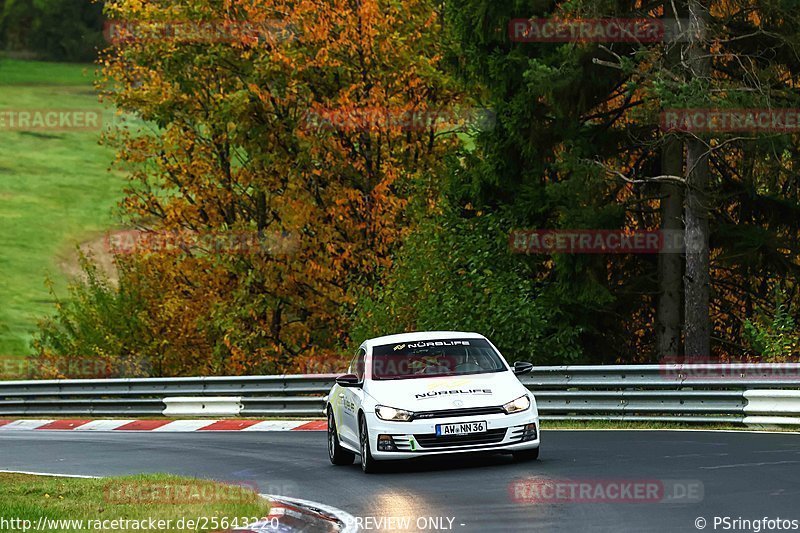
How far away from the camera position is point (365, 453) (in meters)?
16.2

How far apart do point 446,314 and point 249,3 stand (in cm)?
1635

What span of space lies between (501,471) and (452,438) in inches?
25.3

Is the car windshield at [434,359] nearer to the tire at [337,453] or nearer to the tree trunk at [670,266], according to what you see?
the tire at [337,453]

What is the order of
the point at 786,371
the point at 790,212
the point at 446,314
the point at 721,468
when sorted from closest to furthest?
the point at 721,468 < the point at 786,371 < the point at 446,314 < the point at 790,212

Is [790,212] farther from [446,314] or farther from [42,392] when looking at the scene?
[42,392]

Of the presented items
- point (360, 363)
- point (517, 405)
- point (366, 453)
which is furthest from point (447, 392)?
point (360, 363)

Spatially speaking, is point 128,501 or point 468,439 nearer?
point 128,501

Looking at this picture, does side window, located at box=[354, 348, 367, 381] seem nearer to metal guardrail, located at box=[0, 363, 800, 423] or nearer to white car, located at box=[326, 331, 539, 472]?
white car, located at box=[326, 331, 539, 472]

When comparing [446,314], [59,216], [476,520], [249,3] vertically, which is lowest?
[59,216]

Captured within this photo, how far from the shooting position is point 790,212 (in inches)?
1173

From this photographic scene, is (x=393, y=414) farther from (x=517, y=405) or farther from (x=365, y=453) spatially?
(x=517, y=405)

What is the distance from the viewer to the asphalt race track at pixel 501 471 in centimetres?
1143

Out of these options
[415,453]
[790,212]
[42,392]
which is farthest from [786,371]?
[42,392]

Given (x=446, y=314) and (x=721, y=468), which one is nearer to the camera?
(x=721, y=468)
